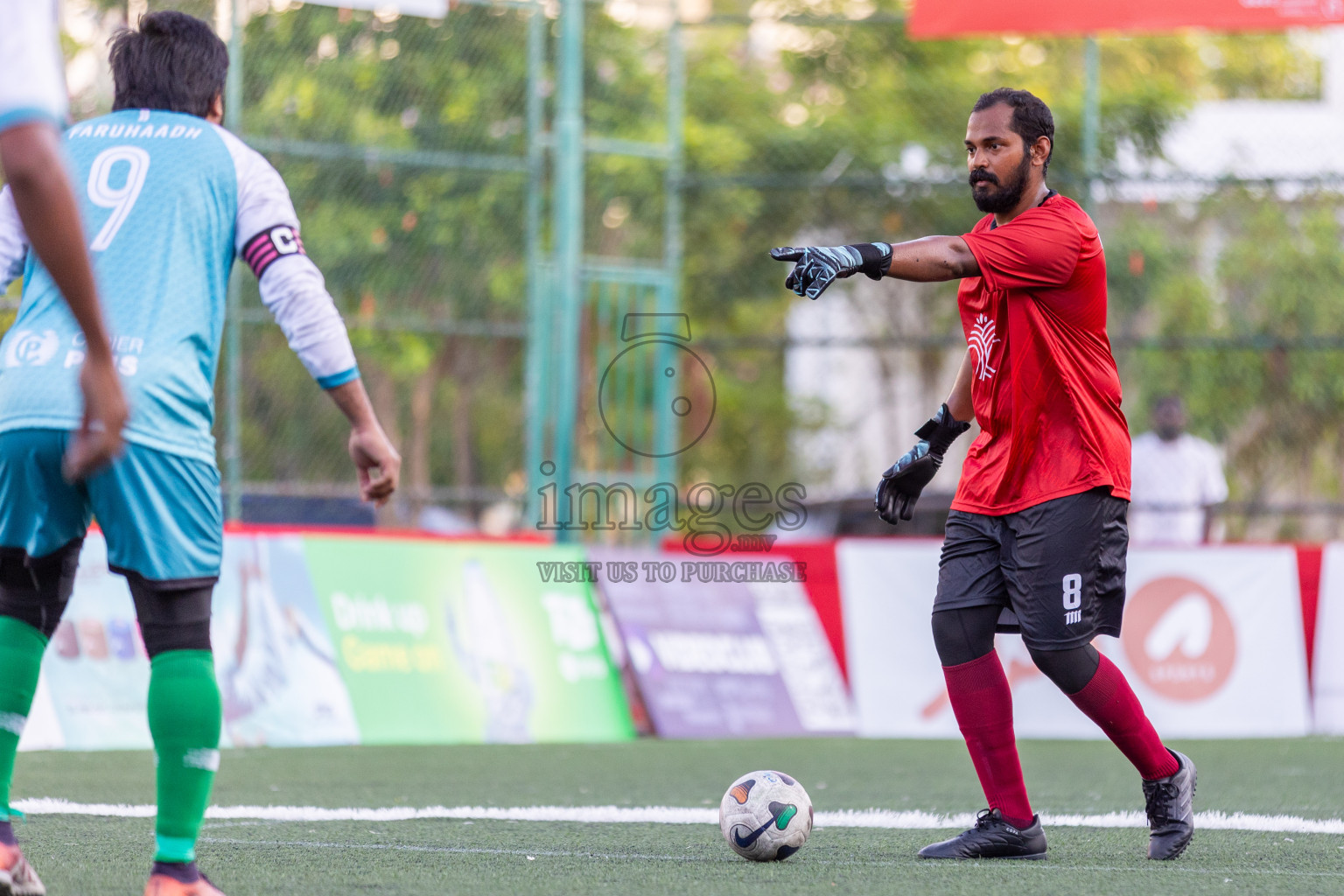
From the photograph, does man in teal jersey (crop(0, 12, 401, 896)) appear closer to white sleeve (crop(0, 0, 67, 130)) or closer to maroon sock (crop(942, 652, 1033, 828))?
white sleeve (crop(0, 0, 67, 130))

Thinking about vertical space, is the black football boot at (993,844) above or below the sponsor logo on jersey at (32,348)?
below

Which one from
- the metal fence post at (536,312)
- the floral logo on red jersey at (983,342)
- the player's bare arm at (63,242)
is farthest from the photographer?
the metal fence post at (536,312)

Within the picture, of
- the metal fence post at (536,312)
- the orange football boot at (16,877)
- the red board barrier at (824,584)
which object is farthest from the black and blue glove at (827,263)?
the metal fence post at (536,312)

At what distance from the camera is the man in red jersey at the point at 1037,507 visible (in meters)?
4.85

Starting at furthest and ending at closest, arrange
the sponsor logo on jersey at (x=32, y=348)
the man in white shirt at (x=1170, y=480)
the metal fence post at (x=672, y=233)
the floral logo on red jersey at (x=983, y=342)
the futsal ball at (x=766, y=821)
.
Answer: the metal fence post at (x=672, y=233)
the man in white shirt at (x=1170, y=480)
the floral logo on red jersey at (x=983, y=342)
the futsal ball at (x=766, y=821)
the sponsor logo on jersey at (x=32, y=348)

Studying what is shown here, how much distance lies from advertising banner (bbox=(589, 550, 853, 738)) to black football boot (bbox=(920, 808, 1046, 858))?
5.37 metres

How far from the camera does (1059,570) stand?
484cm

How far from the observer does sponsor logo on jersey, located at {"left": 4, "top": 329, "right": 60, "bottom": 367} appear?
3.59 metres

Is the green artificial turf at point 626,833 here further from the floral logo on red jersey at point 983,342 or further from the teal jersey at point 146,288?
the floral logo on red jersey at point 983,342

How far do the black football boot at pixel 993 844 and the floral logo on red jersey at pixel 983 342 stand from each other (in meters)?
1.27

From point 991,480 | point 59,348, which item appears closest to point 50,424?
point 59,348

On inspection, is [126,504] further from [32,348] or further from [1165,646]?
[1165,646]

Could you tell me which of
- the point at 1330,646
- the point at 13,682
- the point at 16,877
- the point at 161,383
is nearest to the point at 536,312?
the point at 1330,646

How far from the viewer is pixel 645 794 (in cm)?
686
